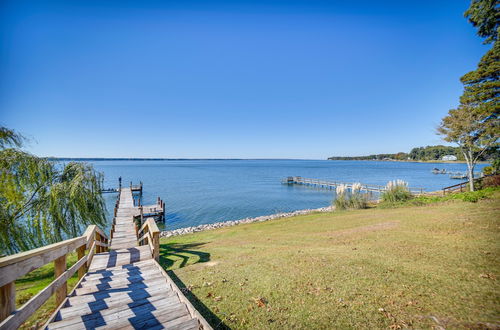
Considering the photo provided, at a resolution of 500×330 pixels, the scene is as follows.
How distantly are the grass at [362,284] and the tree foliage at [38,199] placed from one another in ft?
22.8

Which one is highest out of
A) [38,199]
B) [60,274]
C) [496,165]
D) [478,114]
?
[478,114]

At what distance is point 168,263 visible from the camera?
7805 mm

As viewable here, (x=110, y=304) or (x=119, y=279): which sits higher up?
(x=110, y=304)

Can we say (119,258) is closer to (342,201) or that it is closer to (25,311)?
(25,311)

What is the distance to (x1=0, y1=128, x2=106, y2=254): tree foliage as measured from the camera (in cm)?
721

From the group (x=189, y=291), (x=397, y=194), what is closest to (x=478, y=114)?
(x=397, y=194)

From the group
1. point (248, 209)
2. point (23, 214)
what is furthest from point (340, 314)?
point (248, 209)

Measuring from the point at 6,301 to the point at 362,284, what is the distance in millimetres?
5344

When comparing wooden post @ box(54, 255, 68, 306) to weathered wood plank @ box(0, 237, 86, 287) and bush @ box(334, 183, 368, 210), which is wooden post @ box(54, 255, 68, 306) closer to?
weathered wood plank @ box(0, 237, 86, 287)

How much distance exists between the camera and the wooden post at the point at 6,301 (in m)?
2.10

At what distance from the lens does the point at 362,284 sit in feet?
13.4

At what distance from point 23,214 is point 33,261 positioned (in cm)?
820

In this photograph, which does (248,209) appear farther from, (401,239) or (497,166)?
(497,166)

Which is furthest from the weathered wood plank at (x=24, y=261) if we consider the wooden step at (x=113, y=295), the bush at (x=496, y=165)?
the bush at (x=496, y=165)
